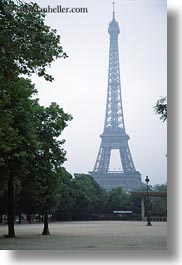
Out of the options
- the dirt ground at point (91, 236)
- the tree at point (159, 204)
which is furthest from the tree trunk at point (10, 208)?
the tree at point (159, 204)

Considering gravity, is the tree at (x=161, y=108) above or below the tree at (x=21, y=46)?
below

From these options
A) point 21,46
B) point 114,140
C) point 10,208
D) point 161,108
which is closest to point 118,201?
point 114,140

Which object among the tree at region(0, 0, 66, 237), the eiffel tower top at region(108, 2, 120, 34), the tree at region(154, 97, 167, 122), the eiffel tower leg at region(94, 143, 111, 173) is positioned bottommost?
the eiffel tower leg at region(94, 143, 111, 173)

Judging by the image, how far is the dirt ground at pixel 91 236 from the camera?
8797 mm

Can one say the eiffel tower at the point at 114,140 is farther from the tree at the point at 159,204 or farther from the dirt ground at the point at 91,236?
the dirt ground at the point at 91,236

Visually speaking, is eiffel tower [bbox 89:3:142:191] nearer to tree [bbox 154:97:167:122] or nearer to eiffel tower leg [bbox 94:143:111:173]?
eiffel tower leg [bbox 94:143:111:173]

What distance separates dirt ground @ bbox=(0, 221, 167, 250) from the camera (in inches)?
346

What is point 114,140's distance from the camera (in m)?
10.3

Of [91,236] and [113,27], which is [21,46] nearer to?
[113,27]

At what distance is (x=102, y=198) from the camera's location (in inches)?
387

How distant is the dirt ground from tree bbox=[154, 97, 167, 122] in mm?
1838

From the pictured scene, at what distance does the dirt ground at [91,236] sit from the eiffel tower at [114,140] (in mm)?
728

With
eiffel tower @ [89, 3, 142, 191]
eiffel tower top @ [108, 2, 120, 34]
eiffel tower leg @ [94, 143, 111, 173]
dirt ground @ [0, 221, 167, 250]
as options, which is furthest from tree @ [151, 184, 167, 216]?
eiffel tower top @ [108, 2, 120, 34]

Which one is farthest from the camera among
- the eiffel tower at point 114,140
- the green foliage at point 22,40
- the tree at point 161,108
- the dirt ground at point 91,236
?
the eiffel tower at point 114,140
